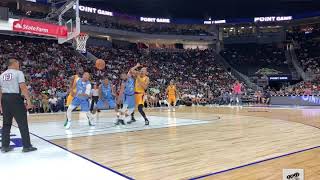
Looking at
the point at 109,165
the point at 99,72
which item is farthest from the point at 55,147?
the point at 99,72

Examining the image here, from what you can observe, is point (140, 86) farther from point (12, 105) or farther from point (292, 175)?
point (292, 175)

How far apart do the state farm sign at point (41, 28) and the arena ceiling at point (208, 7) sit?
1706cm

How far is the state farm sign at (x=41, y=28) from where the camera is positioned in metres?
20.7

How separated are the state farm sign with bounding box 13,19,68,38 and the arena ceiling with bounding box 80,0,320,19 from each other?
17062 mm

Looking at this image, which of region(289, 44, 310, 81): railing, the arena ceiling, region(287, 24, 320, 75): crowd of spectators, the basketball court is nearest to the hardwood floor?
the basketball court

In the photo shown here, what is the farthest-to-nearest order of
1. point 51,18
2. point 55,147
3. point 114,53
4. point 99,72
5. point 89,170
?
point 114,53
point 99,72
point 51,18
point 55,147
point 89,170

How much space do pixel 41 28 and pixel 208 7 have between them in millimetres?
26887

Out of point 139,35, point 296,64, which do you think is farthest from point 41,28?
point 296,64

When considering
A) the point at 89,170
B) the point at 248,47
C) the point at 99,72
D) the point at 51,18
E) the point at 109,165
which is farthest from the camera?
the point at 248,47

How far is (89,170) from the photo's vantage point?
5105mm

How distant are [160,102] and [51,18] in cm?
943

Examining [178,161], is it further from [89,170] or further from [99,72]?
[99,72]

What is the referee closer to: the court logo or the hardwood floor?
the hardwood floor

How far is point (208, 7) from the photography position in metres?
44.7
